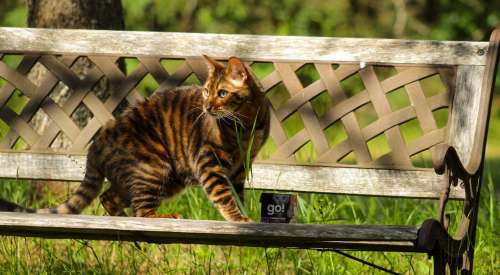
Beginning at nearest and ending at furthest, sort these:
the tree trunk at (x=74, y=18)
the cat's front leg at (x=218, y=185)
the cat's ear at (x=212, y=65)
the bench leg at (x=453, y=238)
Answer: the bench leg at (x=453, y=238)
the cat's front leg at (x=218, y=185)
the cat's ear at (x=212, y=65)
the tree trunk at (x=74, y=18)

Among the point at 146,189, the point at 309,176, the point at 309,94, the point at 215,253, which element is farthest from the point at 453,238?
the point at 215,253

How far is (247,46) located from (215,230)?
1.39 metres

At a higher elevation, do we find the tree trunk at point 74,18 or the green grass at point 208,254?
→ the tree trunk at point 74,18

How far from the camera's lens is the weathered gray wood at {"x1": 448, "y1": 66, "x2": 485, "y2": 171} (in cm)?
394

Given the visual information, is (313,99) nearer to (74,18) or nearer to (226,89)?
(226,89)

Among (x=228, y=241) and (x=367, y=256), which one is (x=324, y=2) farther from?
(x=228, y=241)

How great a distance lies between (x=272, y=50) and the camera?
166 inches

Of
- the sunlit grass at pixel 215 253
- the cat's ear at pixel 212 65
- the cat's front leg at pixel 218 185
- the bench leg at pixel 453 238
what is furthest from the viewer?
the sunlit grass at pixel 215 253

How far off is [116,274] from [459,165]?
164 centimetres

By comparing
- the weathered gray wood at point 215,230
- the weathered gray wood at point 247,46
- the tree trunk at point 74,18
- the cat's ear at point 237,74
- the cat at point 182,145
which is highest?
the tree trunk at point 74,18

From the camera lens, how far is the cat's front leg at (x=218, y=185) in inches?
149

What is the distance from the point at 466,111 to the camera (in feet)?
13.0

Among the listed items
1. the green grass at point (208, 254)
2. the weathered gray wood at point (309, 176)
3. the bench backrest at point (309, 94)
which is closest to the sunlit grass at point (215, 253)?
the green grass at point (208, 254)

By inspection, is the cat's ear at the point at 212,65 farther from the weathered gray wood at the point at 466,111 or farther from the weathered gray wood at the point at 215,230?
the weathered gray wood at the point at 466,111
